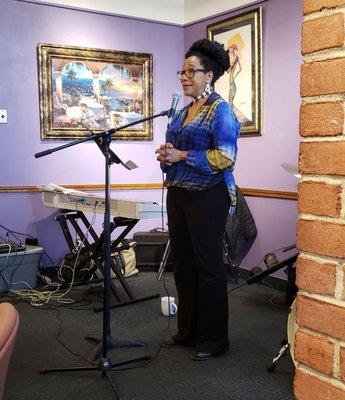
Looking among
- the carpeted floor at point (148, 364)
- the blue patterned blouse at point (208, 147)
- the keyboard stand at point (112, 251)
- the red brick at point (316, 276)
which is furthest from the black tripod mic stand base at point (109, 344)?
the red brick at point (316, 276)

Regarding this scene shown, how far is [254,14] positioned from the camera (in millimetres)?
3695

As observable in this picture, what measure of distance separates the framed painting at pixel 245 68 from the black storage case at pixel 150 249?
1.21 metres

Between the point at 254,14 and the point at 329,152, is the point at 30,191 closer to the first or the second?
the point at 254,14

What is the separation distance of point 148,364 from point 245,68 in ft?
8.30

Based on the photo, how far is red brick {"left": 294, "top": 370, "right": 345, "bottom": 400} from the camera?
0.74m

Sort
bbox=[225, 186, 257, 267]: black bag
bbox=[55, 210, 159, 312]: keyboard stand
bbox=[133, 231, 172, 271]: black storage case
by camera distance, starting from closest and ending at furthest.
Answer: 1. bbox=[55, 210, 159, 312]: keyboard stand
2. bbox=[225, 186, 257, 267]: black bag
3. bbox=[133, 231, 172, 271]: black storage case

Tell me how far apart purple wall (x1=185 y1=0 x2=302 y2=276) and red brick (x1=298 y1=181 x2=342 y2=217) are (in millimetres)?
2759

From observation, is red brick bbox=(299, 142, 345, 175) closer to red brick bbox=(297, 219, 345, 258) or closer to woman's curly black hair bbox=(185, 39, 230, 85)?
red brick bbox=(297, 219, 345, 258)

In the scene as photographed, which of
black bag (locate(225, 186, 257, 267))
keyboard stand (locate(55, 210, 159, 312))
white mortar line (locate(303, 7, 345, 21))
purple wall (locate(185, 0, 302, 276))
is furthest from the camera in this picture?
black bag (locate(225, 186, 257, 267))

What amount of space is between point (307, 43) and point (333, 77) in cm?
8

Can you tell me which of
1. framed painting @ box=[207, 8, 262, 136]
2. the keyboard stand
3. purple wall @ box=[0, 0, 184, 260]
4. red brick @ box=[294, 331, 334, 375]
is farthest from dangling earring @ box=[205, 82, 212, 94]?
purple wall @ box=[0, 0, 184, 260]

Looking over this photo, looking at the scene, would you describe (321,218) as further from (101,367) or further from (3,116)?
(3,116)

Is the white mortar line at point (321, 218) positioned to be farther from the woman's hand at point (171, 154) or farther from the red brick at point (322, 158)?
the woman's hand at point (171, 154)

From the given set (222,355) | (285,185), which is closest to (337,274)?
(222,355)
